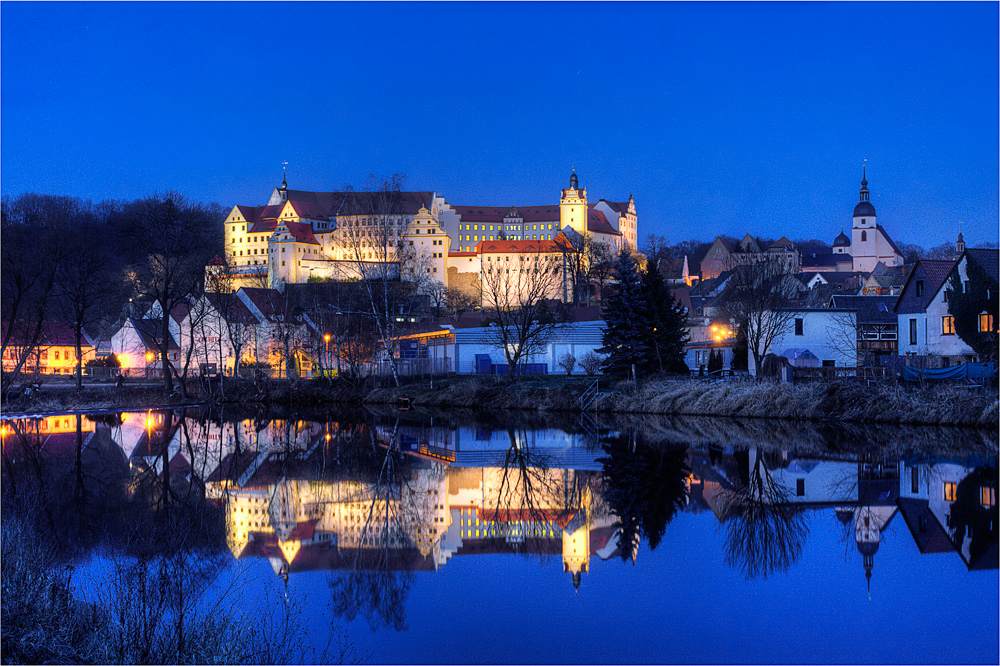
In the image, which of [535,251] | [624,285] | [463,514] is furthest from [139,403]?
[535,251]

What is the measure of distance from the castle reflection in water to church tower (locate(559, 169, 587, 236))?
136 m

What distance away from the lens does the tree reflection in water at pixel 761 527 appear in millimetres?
11312

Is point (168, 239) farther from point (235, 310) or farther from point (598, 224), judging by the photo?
point (598, 224)

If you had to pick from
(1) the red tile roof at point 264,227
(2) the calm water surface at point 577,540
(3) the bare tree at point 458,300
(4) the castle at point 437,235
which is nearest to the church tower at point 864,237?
(4) the castle at point 437,235

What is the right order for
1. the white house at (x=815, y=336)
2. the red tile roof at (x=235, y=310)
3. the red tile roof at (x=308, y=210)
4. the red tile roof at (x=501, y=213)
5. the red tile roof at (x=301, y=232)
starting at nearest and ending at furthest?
the white house at (x=815, y=336) < the red tile roof at (x=235, y=310) < the red tile roof at (x=301, y=232) < the red tile roof at (x=308, y=210) < the red tile roof at (x=501, y=213)

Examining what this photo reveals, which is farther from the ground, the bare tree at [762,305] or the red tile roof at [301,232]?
the red tile roof at [301,232]

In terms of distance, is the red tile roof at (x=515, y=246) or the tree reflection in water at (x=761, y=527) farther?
the red tile roof at (x=515, y=246)

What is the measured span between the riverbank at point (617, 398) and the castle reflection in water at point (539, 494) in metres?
7.48

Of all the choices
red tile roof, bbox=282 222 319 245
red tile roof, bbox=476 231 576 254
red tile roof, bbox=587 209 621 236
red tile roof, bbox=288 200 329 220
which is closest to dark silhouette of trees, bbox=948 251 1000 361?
red tile roof, bbox=476 231 576 254

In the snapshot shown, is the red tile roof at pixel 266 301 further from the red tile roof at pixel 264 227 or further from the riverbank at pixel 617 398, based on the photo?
the red tile roof at pixel 264 227

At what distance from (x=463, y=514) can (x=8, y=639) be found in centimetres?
826

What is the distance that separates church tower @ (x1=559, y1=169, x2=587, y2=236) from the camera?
528 feet

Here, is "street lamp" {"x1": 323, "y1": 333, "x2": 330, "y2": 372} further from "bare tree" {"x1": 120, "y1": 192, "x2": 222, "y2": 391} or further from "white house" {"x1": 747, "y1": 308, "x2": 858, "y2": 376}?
"white house" {"x1": 747, "y1": 308, "x2": 858, "y2": 376}

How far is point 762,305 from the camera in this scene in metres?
43.2
